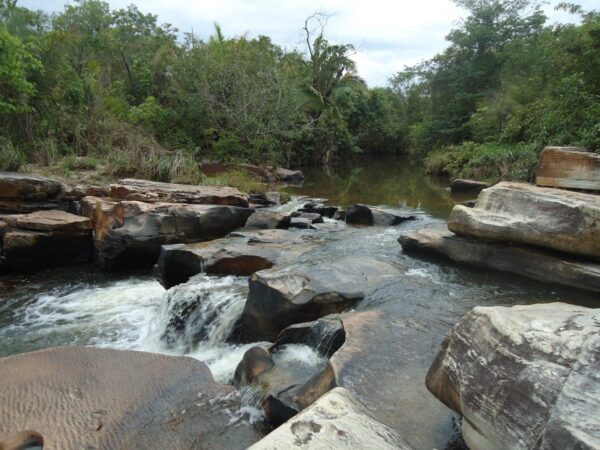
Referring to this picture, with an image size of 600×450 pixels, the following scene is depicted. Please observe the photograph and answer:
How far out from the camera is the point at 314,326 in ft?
14.1

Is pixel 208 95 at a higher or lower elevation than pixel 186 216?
higher

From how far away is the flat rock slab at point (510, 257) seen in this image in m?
5.42

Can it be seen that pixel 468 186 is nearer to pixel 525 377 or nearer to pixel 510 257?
pixel 510 257

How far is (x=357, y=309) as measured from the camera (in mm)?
5004

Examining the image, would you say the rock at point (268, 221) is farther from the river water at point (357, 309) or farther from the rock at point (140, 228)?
the rock at point (140, 228)

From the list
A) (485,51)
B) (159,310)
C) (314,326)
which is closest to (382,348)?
(314,326)

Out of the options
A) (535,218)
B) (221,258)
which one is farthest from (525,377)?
(221,258)

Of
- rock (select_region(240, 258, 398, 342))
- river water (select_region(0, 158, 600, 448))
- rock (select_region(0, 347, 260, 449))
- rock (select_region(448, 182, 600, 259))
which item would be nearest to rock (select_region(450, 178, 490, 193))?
river water (select_region(0, 158, 600, 448))

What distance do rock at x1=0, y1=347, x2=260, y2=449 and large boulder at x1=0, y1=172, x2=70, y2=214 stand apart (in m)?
6.12

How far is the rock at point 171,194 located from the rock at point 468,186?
9078mm

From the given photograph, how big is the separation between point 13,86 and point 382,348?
12615 mm

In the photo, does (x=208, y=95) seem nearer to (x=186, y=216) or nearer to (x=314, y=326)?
(x=186, y=216)

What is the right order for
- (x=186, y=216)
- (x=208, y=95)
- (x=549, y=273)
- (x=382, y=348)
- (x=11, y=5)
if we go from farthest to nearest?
(x=208, y=95) → (x=11, y=5) → (x=186, y=216) → (x=549, y=273) → (x=382, y=348)

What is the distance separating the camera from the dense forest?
12.5 m
